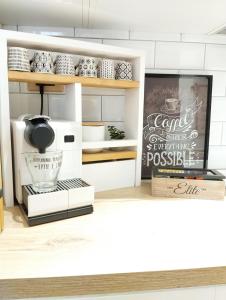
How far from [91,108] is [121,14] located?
37 cm

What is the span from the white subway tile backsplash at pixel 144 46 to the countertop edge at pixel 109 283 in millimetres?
828

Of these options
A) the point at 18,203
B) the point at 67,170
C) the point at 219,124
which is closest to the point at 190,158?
the point at 219,124

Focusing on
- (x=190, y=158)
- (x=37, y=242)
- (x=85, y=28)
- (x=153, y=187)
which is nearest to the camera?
(x=37, y=242)

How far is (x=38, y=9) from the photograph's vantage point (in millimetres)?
821

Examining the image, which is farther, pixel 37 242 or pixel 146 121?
pixel 146 121

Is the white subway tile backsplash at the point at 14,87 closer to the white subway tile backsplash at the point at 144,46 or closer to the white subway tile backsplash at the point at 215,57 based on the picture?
the white subway tile backsplash at the point at 144,46

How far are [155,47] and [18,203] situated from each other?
2.60ft

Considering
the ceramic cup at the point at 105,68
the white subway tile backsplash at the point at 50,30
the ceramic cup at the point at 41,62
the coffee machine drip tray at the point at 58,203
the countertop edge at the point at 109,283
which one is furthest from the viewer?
the white subway tile backsplash at the point at 50,30

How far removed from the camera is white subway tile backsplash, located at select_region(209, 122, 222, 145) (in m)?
1.18

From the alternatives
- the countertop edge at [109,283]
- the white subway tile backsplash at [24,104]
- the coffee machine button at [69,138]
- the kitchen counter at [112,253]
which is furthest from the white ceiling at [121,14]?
the countertop edge at [109,283]

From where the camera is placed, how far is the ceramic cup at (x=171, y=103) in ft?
3.68

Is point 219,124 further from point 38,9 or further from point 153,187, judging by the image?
point 38,9

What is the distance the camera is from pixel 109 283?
489 mm

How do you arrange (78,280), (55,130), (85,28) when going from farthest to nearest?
(85,28)
(55,130)
(78,280)
